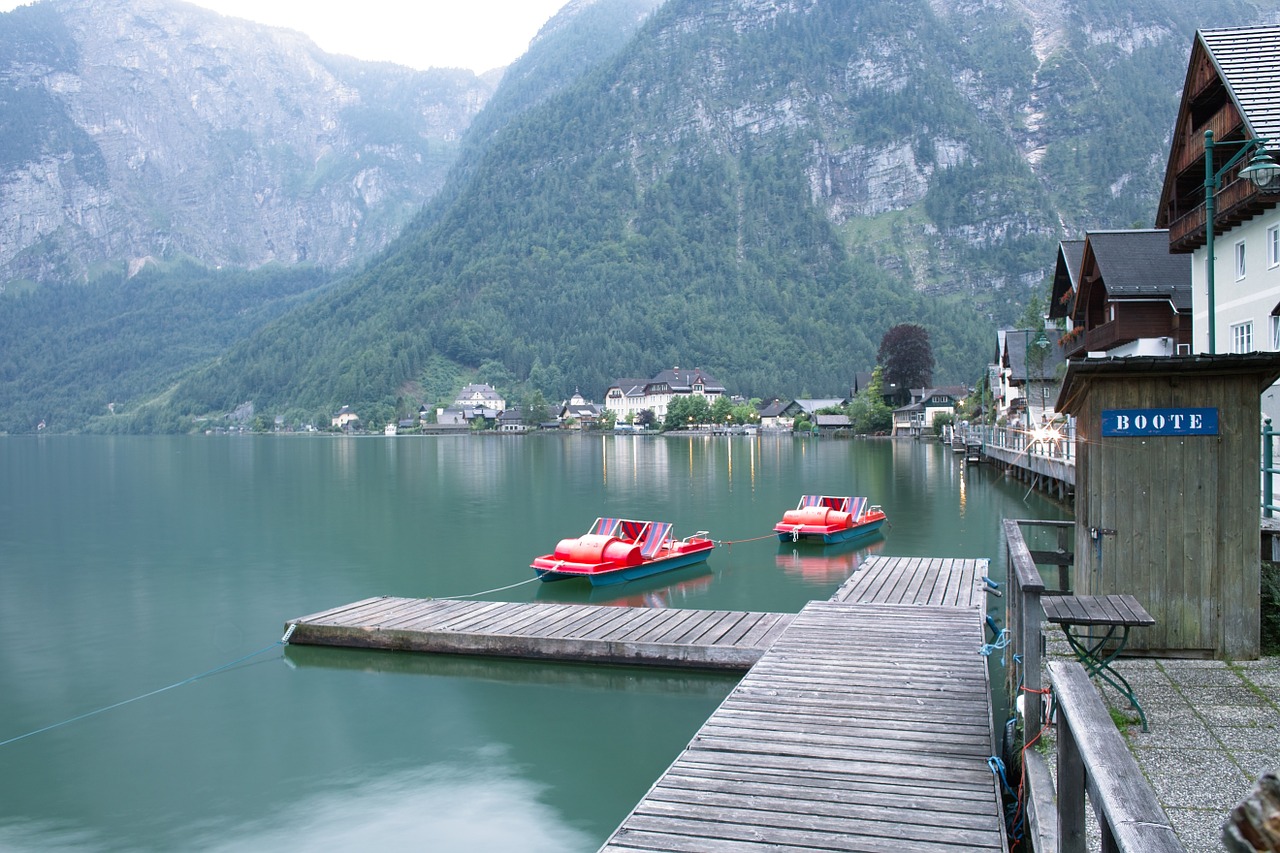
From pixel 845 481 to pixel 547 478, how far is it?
20245 millimetres

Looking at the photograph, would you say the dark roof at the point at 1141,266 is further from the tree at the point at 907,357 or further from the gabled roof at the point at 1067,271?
the tree at the point at 907,357

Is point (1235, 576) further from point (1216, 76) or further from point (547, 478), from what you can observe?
point (547, 478)

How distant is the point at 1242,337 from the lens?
92.2ft

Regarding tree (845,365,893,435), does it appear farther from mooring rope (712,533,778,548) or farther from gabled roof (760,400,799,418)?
mooring rope (712,533,778,548)

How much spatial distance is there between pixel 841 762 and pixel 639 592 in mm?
15757

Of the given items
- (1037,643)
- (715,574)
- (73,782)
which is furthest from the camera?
(715,574)

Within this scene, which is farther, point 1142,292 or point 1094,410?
point 1142,292

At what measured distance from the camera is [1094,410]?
938cm

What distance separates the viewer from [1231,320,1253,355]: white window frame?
2734cm

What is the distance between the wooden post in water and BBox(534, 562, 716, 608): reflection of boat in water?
14.2 meters

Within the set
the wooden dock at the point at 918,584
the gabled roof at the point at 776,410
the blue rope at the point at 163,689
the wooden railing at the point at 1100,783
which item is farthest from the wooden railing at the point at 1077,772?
the gabled roof at the point at 776,410

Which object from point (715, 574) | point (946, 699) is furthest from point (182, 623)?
point (946, 699)

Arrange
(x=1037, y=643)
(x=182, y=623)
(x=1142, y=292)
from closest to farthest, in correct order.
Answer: (x=1037, y=643)
(x=182, y=623)
(x=1142, y=292)

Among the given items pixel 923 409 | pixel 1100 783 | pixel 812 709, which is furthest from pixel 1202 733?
pixel 923 409
